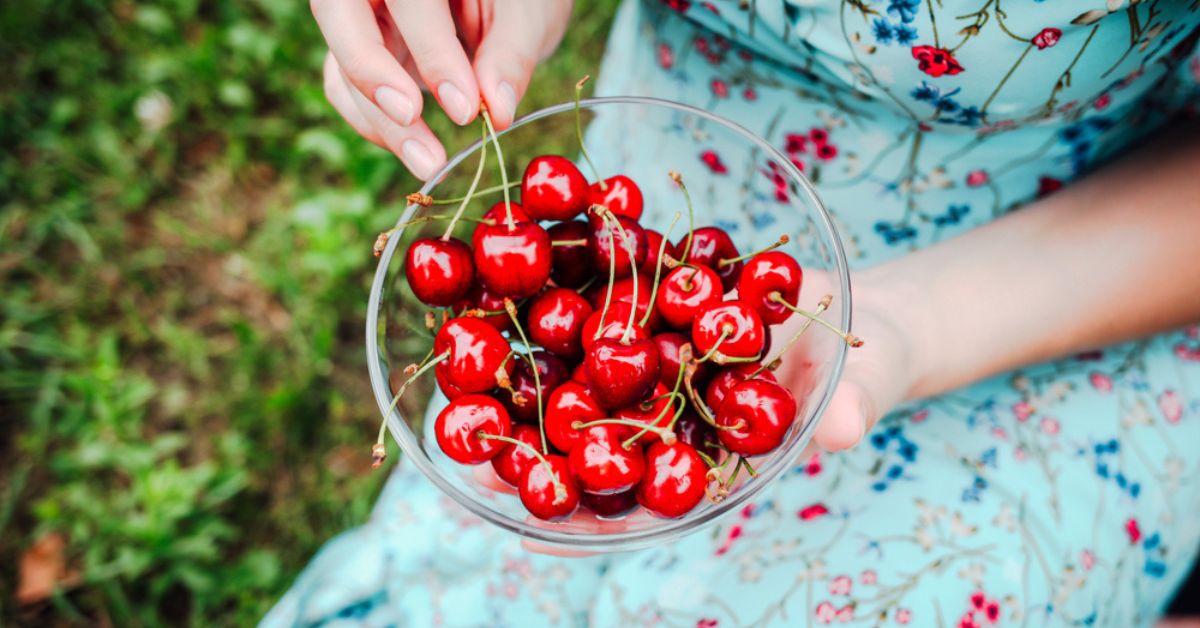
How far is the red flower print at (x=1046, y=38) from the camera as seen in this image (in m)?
1.00

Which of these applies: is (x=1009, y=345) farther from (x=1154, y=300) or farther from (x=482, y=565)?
(x=482, y=565)

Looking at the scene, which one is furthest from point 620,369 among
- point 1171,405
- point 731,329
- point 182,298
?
point 182,298

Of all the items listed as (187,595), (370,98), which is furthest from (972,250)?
(187,595)

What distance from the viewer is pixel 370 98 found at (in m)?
0.98

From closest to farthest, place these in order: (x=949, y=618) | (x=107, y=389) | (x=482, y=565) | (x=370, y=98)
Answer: (x=370, y=98) → (x=949, y=618) → (x=482, y=565) → (x=107, y=389)

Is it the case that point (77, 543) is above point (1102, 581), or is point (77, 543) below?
below

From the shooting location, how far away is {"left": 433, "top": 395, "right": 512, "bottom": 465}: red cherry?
97 cm

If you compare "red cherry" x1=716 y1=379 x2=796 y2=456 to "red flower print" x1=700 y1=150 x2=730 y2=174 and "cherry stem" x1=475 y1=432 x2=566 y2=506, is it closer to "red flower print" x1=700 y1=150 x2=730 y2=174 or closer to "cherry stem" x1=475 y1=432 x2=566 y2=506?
"cherry stem" x1=475 y1=432 x2=566 y2=506

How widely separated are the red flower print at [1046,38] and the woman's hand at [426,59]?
0.61 m

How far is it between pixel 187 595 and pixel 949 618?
61.6 inches

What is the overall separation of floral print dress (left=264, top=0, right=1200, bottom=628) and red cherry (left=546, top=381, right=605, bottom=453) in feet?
1.26

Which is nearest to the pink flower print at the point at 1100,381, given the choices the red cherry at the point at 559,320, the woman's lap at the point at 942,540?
the woman's lap at the point at 942,540

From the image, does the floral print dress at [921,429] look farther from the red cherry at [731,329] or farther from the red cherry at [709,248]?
the red cherry at [731,329]

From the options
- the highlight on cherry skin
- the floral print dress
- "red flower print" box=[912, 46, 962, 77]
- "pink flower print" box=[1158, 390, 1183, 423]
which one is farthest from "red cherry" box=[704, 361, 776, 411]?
"pink flower print" box=[1158, 390, 1183, 423]
